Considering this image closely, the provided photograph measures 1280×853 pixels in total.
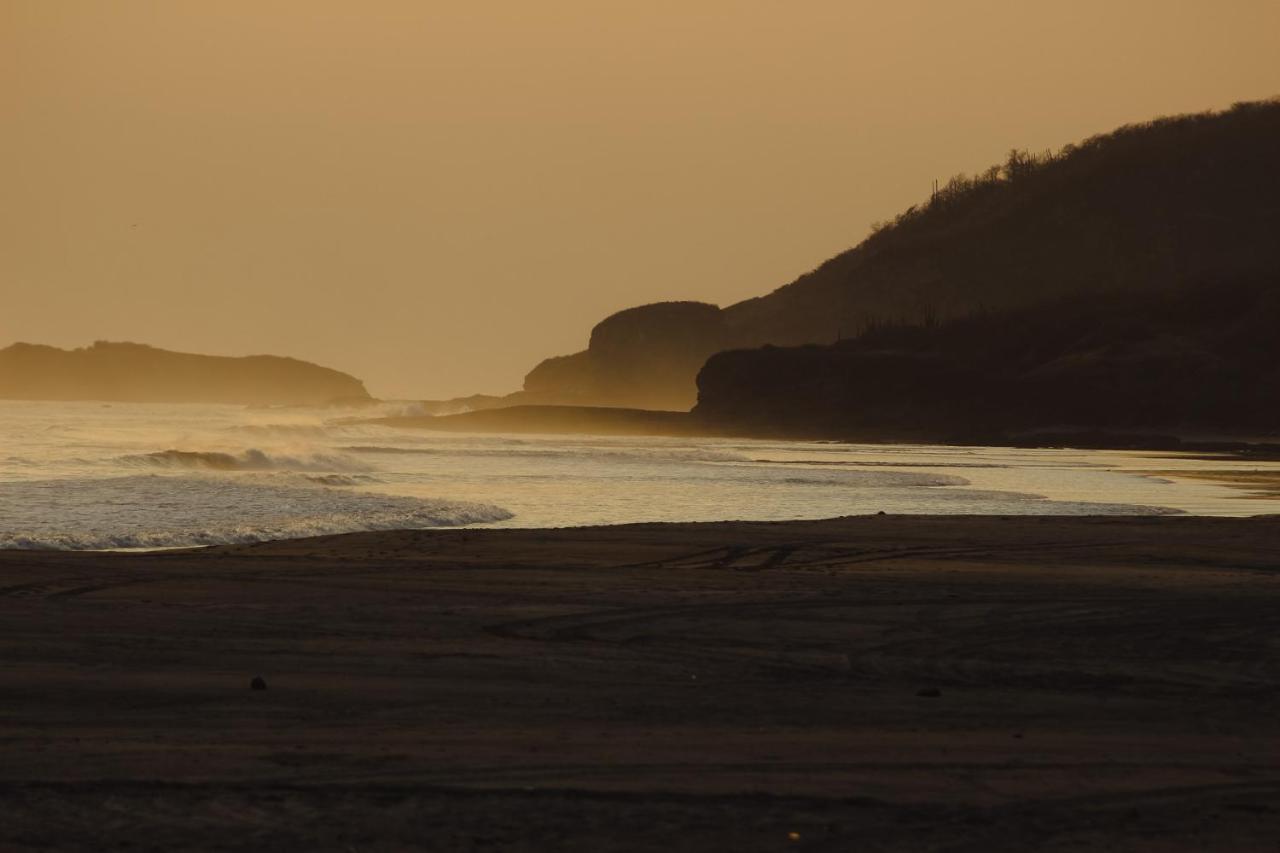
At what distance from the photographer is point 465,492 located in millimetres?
35500

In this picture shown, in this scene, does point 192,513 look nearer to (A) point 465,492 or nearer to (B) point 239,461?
(A) point 465,492

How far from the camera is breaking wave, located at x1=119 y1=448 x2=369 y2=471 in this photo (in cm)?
4556

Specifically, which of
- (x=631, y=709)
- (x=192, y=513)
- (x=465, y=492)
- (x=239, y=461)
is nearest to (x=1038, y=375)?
(x=239, y=461)

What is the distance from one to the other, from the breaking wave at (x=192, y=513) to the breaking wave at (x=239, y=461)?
34.9 feet

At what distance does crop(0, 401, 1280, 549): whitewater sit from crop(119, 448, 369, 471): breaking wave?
8 cm

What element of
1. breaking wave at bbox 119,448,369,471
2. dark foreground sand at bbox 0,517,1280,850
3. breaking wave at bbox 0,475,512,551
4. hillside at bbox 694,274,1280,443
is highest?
hillside at bbox 694,274,1280,443

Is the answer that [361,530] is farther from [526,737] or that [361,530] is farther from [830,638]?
[526,737]

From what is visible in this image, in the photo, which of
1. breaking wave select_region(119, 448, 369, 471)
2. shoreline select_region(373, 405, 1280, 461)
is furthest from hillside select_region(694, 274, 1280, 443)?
breaking wave select_region(119, 448, 369, 471)

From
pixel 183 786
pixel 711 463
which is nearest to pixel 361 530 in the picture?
pixel 183 786

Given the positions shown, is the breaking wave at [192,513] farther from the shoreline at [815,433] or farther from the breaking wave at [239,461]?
the shoreline at [815,433]

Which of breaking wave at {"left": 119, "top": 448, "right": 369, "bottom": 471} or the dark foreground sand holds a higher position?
breaking wave at {"left": 119, "top": 448, "right": 369, "bottom": 471}

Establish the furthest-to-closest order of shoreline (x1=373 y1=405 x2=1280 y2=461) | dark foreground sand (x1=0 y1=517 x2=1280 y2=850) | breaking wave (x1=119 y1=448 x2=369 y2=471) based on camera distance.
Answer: shoreline (x1=373 y1=405 x2=1280 y2=461), breaking wave (x1=119 y1=448 x2=369 y2=471), dark foreground sand (x1=0 y1=517 x2=1280 y2=850)

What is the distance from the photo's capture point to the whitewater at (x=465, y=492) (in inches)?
979

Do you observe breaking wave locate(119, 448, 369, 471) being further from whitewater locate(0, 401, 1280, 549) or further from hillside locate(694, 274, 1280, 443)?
hillside locate(694, 274, 1280, 443)
